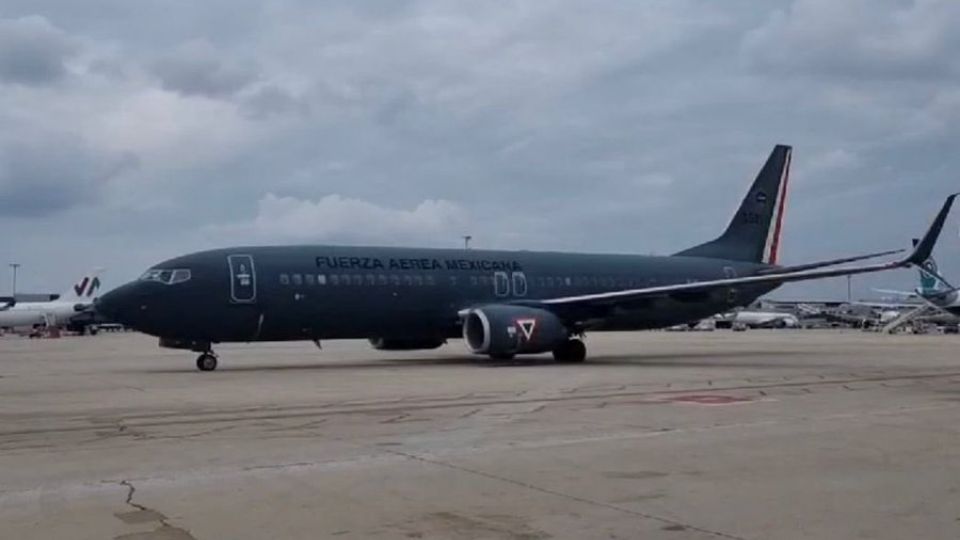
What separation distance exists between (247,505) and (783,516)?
3688mm

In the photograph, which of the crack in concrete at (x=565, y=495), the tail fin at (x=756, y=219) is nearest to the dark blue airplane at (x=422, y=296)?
the tail fin at (x=756, y=219)

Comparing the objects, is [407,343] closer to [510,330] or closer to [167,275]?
[510,330]

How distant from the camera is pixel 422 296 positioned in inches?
1057

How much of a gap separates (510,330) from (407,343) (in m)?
4.13

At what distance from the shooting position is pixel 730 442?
1037 cm

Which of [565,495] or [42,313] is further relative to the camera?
[42,313]

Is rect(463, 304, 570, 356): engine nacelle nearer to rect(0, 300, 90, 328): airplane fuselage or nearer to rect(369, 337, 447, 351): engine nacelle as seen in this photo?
rect(369, 337, 447, 351): engine nacelle

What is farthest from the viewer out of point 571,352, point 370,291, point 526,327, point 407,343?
point 407,343

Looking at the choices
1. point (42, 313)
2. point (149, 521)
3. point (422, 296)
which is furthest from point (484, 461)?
point (42, 313)

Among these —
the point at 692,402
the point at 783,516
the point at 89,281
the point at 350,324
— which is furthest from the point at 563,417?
the point at 89,281

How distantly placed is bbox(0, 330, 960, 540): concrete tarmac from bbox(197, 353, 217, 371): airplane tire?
587cm

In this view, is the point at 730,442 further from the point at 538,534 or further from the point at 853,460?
the point at 538,534

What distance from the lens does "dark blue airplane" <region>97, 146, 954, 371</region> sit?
77.8 ft

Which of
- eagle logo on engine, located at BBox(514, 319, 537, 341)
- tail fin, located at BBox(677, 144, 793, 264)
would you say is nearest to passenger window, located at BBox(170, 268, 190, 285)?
eagle logo on engine, located at BBox(514, 319, 537, 341)
